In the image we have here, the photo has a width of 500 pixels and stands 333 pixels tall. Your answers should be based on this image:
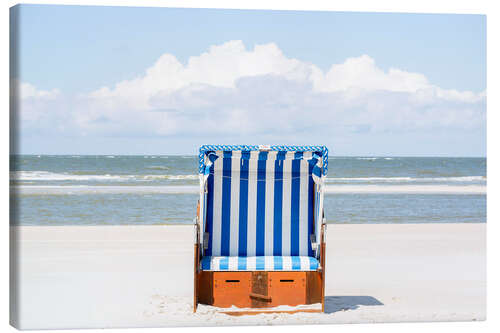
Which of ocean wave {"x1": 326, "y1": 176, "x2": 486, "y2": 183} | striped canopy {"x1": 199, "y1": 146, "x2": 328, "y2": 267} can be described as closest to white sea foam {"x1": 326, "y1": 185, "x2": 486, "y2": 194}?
ocean wave {"x1": 326, "y1": 176, "x2": 486, "y2": 183}

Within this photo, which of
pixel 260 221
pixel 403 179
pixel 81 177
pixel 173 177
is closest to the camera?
pixel 260 221

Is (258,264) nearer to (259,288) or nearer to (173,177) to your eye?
(259,288)

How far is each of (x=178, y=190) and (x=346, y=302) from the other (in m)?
11.1

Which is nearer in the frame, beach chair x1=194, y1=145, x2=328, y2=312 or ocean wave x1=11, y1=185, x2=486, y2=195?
beach chair x1=194, y1=145, x2=328, y2=312

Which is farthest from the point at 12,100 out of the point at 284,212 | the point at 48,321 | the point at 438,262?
the point at 438,262

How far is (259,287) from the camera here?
4.62m

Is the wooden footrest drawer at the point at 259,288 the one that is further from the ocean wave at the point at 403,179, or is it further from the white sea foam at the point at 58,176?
the ocean wave at the point at 403,179

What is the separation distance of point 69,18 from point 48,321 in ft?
44.9

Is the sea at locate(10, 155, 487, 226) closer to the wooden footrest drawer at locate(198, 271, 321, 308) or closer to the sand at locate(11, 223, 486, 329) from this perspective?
the sand at locate(11, 223, 486, 329)

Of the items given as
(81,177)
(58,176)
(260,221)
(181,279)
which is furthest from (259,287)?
(81,177)

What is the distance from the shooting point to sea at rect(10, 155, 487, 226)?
1127cm

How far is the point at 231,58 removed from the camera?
18203 millimetres

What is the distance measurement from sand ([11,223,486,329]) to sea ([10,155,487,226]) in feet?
2.91

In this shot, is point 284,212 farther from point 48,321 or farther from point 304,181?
point 48,321
